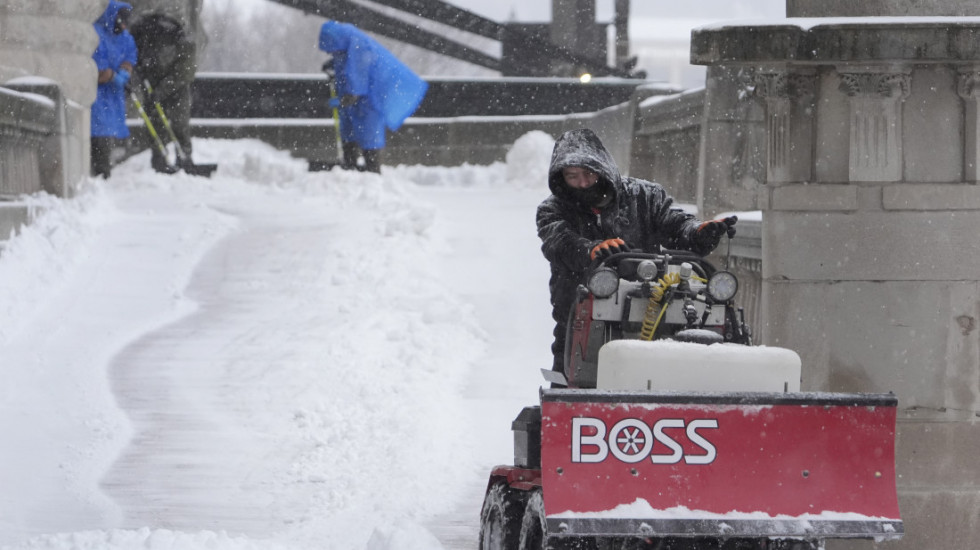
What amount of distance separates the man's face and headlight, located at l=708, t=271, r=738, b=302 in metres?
0.85

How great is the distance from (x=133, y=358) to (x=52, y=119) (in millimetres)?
4738

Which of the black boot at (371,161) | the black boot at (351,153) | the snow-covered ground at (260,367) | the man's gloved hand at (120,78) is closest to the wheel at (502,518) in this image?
the snow-covered ground at (260,367)

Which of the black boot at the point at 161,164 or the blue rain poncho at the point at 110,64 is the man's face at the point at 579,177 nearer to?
the blue rain poncho at the point at 110,64

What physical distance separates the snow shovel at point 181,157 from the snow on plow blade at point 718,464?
1466cm

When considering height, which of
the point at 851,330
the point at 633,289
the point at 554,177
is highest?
the point at 554,177

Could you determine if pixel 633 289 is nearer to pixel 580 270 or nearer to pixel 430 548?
pixel 580 270

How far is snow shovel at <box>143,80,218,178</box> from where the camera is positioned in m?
19.1

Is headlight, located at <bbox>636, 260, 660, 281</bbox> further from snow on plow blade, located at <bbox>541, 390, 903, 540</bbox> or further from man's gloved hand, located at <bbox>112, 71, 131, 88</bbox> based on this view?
man's gloved hand, located at <bbox>112, 71, 131, 88</bbox>

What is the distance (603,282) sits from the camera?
540 cm

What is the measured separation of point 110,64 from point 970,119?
13.0 m

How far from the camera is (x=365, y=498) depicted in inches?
305

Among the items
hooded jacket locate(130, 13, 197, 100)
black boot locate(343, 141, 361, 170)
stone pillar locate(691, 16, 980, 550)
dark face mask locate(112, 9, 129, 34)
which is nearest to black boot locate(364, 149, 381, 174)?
black boot locate(343, 141, 361, 170)

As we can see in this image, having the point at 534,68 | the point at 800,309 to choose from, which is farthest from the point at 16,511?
the point at 534,68

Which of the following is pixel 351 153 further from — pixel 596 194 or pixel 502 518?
pixel 502 518
